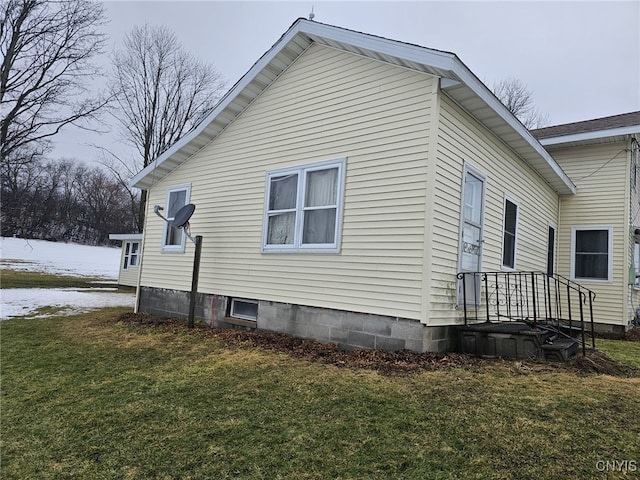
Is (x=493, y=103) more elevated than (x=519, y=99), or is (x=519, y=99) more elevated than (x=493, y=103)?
(x=519, y=99)

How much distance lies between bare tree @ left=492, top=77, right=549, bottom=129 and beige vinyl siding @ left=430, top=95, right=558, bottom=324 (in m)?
20.6

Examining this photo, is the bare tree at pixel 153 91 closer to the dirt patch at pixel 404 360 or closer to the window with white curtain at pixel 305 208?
the window with white curtain at pixel 305 208

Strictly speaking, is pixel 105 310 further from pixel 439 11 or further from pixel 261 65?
pixel 439 11

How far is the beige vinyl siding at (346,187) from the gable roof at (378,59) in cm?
16

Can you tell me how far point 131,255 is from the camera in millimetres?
21297

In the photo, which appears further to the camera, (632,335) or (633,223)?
(633,223)

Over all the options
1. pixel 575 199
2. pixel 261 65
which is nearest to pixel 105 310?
pixel 261 65

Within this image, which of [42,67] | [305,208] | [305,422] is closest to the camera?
[305,422]

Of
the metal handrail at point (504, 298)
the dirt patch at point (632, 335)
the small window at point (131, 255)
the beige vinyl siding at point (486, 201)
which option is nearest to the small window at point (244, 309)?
the beige vinyl siding at point (486, 201)

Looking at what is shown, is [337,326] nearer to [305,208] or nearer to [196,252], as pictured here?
[305,208]

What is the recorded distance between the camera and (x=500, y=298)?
7059mm

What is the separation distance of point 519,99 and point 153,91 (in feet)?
77.6

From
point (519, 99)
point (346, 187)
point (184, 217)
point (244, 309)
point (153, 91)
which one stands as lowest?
point (244, 309)

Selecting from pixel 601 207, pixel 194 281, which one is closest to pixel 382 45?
pixel 194 281
